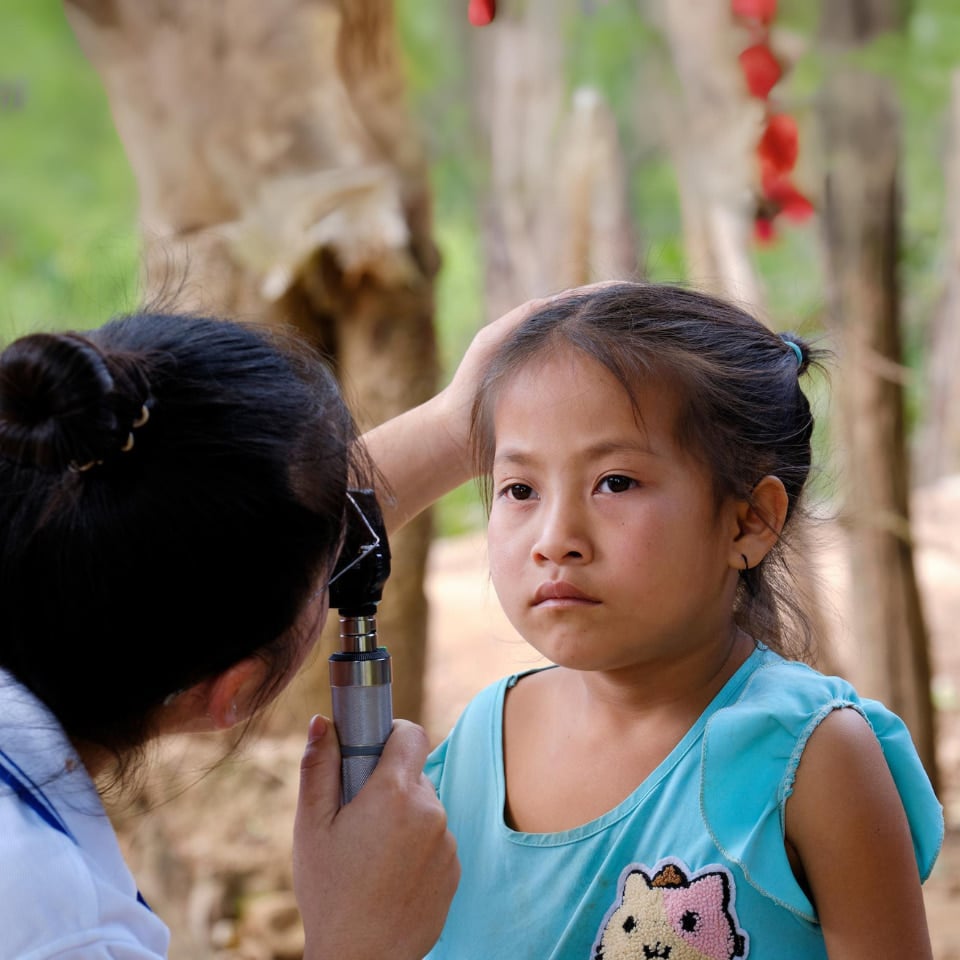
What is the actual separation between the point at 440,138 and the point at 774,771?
7.54 m

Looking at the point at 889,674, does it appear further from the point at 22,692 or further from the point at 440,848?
the point at 22,692

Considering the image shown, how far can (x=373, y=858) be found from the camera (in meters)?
1.17

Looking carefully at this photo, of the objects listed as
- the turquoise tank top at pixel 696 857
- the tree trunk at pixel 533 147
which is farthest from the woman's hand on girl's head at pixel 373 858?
the tree trunk at pixel 533 147

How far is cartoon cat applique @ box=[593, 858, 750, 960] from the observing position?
1.15m

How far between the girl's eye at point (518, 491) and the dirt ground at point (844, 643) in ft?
8.98

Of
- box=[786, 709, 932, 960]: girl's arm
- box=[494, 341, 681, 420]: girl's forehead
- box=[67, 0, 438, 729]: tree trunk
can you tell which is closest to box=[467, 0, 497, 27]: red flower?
box=[494, 341, 681, 420]: girl's forehead

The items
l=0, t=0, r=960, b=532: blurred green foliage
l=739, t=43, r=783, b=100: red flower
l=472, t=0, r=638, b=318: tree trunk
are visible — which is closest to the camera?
l=739, t=43, r=783, b=100: red flower

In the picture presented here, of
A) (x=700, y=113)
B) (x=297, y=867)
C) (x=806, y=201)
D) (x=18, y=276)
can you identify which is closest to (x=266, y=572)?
(x=297, y=867)

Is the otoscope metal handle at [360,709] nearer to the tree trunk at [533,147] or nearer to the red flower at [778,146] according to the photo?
the red flower at [778,146]

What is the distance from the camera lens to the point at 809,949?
1156 millimetres

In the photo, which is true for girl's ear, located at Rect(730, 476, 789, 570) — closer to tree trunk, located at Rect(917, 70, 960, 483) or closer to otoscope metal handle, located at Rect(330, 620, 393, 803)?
otoscope metal handle, located at Rect(330, 620, 393, 803)

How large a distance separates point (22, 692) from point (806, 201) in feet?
10.5

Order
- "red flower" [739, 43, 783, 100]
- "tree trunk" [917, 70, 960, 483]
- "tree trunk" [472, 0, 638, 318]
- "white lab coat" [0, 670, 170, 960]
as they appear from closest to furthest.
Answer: "white lab coat" [0, 670, 170, 960] < "red flower" [739, 43, 783, 100] < "tree trunk" [472, 0, 638, 318] < "tree trunk" [917, 70, 960, 483]

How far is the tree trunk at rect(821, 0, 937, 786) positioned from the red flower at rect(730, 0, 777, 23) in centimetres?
32
